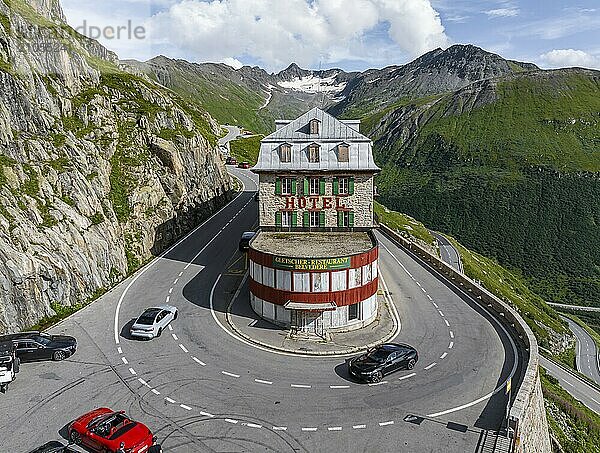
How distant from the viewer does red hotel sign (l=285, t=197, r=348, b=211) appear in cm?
4425

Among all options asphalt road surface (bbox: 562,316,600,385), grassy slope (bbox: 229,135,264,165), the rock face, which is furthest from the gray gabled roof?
grassy slope (bbox: 229,135,264,165)

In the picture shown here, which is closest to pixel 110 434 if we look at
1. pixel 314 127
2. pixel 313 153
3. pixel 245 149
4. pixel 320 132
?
pixel 313 153

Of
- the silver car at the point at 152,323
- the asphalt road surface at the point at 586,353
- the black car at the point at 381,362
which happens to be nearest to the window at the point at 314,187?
the silver car at the point at 152,323

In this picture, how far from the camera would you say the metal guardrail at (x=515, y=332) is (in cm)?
2275

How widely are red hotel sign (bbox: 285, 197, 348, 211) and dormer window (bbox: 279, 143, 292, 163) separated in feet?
12.2

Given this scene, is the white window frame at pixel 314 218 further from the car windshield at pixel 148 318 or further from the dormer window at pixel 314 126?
the car windshield at pixel 148 318

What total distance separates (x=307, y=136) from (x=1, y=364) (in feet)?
101

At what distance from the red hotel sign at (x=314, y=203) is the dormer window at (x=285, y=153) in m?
3.73

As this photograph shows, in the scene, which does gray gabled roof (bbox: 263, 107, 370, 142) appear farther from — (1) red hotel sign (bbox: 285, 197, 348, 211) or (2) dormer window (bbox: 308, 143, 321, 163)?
(1) red hotel sign (bbox: 285, 197, 348, 211)

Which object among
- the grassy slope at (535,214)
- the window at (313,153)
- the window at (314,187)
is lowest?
the grassy slope at (535,214)

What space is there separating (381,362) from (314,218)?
1963 centimetres

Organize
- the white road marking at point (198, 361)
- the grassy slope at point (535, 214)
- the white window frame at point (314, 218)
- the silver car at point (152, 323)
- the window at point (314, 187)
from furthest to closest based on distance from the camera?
1. the grassy slope at point (535, 214)
2. the white window frame at point (314, 218)
3. the window at point (314, 187)
4. the silver car at point (152, 323)
5. the white road marking at point (198, 361)

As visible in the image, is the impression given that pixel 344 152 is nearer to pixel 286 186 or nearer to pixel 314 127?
pixel 314 127

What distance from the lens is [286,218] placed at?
44625mm
